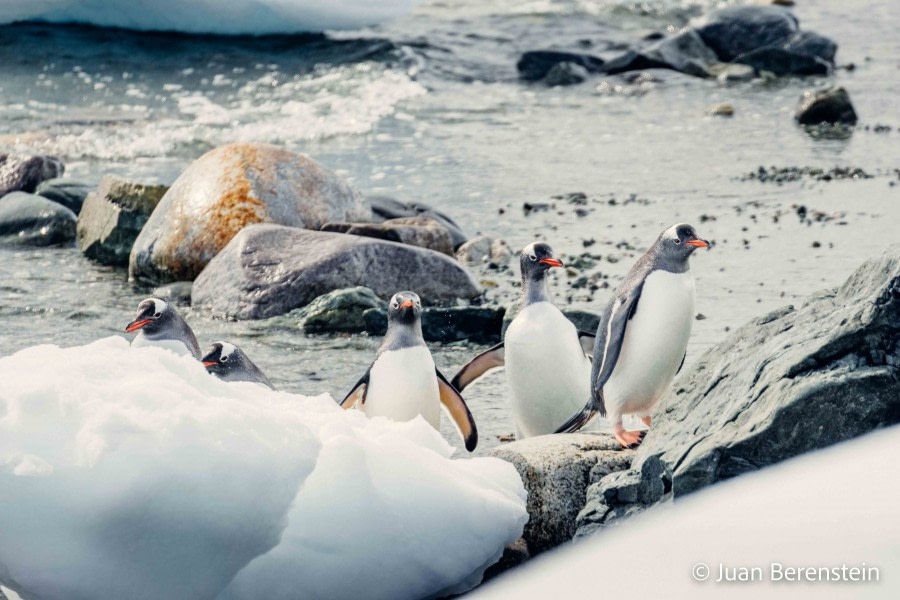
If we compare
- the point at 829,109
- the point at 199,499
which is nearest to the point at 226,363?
the point at 199,499

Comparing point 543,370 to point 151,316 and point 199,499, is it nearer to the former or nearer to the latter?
point 151,316

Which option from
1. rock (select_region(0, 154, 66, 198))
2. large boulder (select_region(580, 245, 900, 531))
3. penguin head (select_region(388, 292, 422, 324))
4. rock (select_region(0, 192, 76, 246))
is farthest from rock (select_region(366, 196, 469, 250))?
large boulder (select_region(580, 245, 900, 531))

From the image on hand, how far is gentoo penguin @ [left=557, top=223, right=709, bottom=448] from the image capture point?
4.48 metres

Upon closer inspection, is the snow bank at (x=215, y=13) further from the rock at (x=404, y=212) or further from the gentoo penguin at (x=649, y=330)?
the gentoo penguin at (x=649, y=330)

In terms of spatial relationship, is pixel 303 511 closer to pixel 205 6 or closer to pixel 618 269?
pixel 618 269

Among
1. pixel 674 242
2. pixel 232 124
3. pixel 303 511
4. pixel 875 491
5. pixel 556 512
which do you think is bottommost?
pixel 232 124

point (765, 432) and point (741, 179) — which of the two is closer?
point (765, 432)

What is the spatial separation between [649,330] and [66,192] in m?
6.79

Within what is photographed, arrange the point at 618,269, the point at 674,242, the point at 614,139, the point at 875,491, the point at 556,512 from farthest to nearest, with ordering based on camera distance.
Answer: the point at 614,139 < the point at 618,269 < the point at 674,242 < the point at 556,512 < the point at 875,491

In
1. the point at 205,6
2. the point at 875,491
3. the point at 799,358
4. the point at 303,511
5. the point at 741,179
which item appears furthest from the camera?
the point at 205,6

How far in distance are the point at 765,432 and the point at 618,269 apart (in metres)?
4.59

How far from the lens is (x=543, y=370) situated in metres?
5.04

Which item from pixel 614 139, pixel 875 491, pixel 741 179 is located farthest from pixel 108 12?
pixel 875 491

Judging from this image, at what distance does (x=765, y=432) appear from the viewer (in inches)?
126
